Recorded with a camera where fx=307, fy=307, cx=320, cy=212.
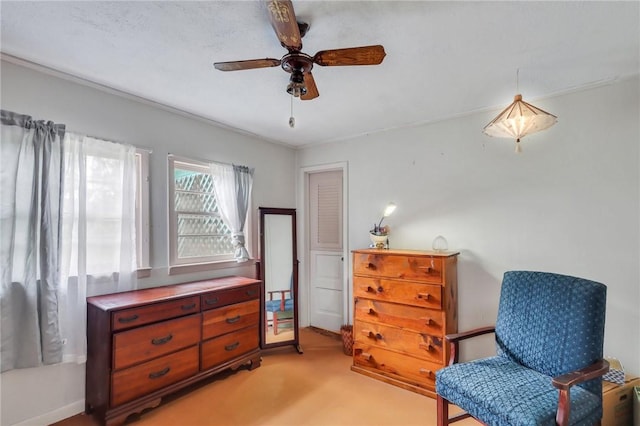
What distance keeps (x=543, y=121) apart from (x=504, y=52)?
538 millimetres

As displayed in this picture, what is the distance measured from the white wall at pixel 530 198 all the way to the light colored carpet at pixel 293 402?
953mm

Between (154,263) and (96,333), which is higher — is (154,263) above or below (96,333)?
above

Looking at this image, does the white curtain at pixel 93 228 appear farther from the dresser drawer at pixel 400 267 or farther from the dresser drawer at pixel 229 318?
the dresser drawer at pixel 400 267

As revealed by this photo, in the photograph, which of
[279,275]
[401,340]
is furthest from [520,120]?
[279,275]

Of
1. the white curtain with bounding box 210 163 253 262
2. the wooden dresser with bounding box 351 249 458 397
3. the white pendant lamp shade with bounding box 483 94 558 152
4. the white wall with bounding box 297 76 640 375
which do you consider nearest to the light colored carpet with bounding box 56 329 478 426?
the wooden dresser with bounding box 351 249 458 397

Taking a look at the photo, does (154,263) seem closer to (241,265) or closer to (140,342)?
(140,342)

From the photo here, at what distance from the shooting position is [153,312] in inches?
91.0

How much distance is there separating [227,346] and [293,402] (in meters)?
0.78

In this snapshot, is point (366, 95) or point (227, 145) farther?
point (227, 145)

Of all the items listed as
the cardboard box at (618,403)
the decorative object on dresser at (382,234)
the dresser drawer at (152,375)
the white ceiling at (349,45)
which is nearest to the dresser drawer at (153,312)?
the dresser drawer at (152,375)

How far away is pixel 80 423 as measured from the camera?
218 cm

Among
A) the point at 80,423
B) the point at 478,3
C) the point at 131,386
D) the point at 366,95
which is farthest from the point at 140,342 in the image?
the point at 478,3

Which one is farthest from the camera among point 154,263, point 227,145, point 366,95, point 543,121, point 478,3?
point 227,145

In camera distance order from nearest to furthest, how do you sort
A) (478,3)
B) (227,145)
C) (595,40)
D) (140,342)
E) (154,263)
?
(478,3), (595,40), (140,342), (154,263), (227,145)
